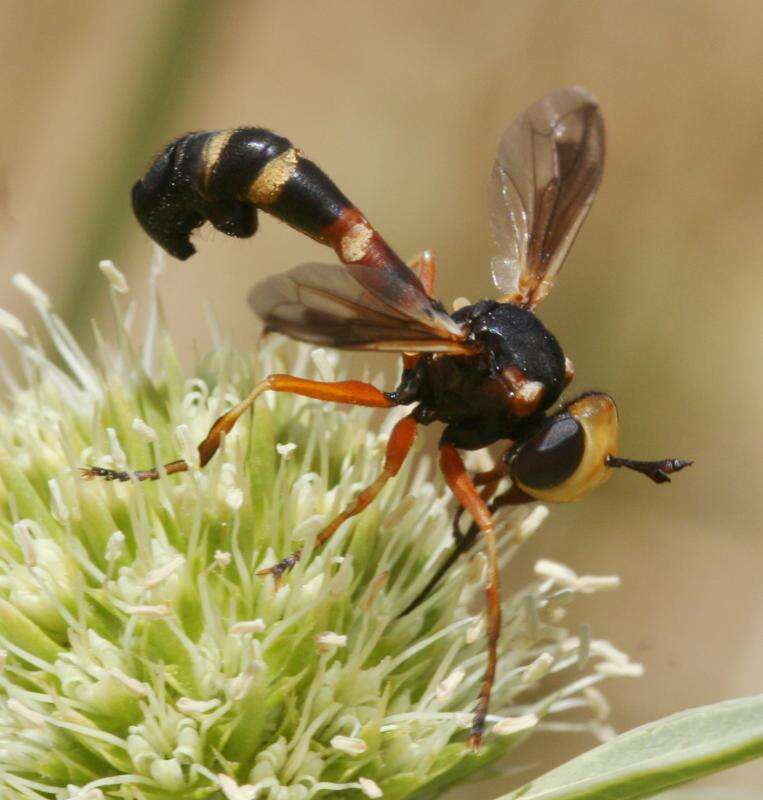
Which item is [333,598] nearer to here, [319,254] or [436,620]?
[436,620]

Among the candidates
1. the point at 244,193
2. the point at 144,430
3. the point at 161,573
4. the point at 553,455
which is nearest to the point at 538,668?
the point at 553,455

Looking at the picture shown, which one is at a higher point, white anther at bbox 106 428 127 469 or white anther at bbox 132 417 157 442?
white anther at bbox 132 417 157 442

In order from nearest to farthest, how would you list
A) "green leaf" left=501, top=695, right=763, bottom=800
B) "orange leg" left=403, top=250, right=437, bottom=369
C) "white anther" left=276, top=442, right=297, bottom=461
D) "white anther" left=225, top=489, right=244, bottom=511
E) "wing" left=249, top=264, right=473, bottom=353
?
"green leaf" left=501, top=695, right=763, bottom=800
"wing" left=249, top=264, right=473, bottom=353
"white anther" left=225, top=489, right=244, bottom=511
"white anther" left=276, top=442, right=297, bottom=461
"orange leg" left=403, top=250, right=437, bottom=369

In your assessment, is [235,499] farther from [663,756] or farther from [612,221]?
[612,221]

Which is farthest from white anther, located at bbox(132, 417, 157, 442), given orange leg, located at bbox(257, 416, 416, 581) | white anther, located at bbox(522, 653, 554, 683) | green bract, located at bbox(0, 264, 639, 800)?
white anther, located at bbox(522, 653, 554, 683)

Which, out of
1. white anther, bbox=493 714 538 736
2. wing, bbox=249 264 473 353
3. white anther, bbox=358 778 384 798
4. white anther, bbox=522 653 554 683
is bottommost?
white anther, bbox=358 778 384 798

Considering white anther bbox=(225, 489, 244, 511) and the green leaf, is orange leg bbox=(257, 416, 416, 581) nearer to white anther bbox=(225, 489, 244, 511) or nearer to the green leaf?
white anther bbox=(225, 489, 244, 511)

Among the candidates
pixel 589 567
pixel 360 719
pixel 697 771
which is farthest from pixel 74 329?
pixel 589 567
